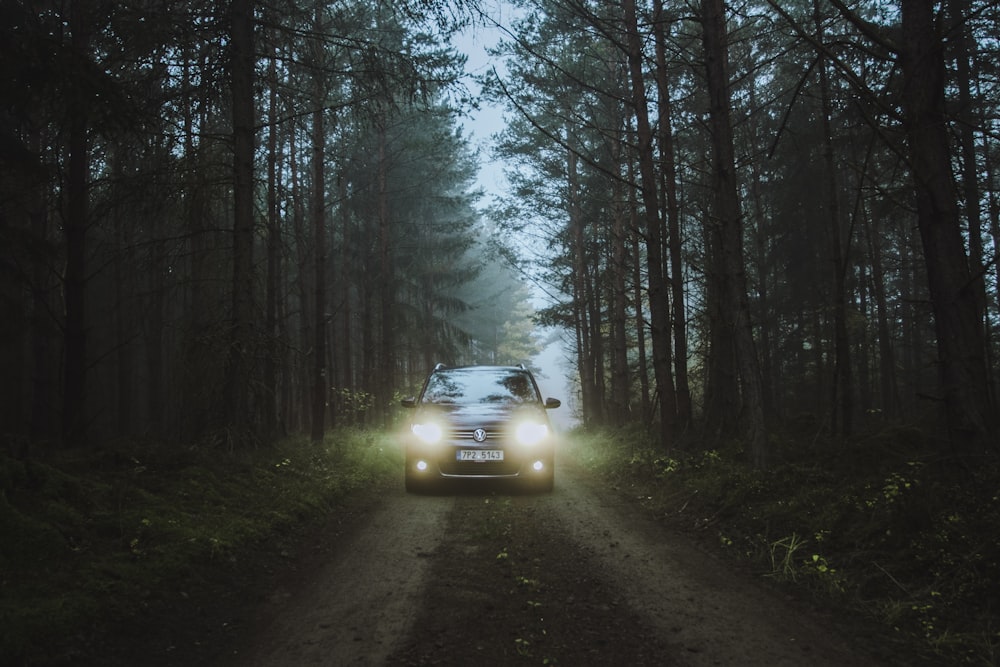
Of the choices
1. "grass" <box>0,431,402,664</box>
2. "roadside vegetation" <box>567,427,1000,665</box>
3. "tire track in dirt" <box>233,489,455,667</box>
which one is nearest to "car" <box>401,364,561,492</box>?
"grass" <box>0,431,402,664</box>

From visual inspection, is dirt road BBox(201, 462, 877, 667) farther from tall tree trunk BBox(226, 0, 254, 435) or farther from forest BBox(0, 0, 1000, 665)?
tall tree trunk BBox(226, 0, 254, 435)

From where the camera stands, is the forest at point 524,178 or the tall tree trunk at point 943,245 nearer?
the tall tree trunk at point 943,245

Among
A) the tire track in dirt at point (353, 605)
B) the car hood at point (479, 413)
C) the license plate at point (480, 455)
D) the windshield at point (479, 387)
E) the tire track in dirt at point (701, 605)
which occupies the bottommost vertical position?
the tire track in dirt at point (701, 605)

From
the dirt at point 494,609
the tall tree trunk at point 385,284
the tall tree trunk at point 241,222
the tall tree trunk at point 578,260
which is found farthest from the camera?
the tall tree trunk at point 385,284

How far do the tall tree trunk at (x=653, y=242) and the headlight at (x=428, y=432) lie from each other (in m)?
4.79

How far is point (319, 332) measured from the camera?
43.9 ft

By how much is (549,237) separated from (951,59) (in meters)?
11.8

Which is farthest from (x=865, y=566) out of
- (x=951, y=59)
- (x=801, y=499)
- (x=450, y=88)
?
(x=951, y=59)

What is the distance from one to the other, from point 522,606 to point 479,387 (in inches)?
229

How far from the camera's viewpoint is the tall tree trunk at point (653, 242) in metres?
10.9

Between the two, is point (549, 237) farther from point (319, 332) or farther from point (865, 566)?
point (865, 566)

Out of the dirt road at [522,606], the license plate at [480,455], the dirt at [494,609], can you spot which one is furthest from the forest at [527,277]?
the license plate at [480,455]

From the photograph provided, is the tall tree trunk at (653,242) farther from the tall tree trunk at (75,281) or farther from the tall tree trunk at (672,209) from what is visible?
the tall tree trunk at (75,281)

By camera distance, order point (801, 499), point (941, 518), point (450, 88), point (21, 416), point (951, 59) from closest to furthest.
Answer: point (941, 518), point (801, 499), point (450, 88), point (951, 59), point (21, 416)
